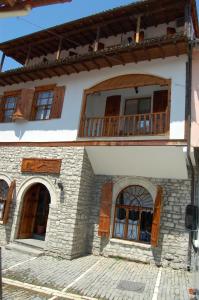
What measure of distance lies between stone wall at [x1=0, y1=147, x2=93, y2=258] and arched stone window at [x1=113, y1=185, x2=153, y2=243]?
130cm

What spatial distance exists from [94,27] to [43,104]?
4.02 meters

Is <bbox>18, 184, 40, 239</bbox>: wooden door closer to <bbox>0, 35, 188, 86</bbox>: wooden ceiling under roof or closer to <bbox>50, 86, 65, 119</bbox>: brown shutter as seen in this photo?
<bbox>50, 86, 65, 119</bbox>: brown shutter

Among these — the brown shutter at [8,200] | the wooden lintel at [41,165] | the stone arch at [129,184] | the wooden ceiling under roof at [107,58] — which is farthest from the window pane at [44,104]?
the stone arch at [129,184]

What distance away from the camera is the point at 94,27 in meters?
11.3

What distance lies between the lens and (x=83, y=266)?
8711mm

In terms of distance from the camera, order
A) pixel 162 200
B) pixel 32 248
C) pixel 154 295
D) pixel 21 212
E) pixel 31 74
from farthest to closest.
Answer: pixel 31 74 < pixel 21 212 < pixel 32 248 < pixel 162 200 < pixel 154 295

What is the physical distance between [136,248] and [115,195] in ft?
6.83

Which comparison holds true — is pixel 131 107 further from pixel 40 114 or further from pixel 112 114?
pixel 40 114

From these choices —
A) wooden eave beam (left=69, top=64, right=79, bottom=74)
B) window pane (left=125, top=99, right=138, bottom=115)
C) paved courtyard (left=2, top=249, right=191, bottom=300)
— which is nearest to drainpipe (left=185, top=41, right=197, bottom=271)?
paved courtyard (left=2, top=249, right=191, bottom=300)

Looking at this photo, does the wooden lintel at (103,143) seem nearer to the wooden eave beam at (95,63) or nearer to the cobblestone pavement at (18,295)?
the wooden eave beam at (95,63)

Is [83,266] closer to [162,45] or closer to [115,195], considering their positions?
[115,195]

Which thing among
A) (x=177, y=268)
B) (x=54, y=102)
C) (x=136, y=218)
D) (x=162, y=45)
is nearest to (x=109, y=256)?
(x=136, y=218)

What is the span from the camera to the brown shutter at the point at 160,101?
10289mm

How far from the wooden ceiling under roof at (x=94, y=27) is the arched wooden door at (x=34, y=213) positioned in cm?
691
